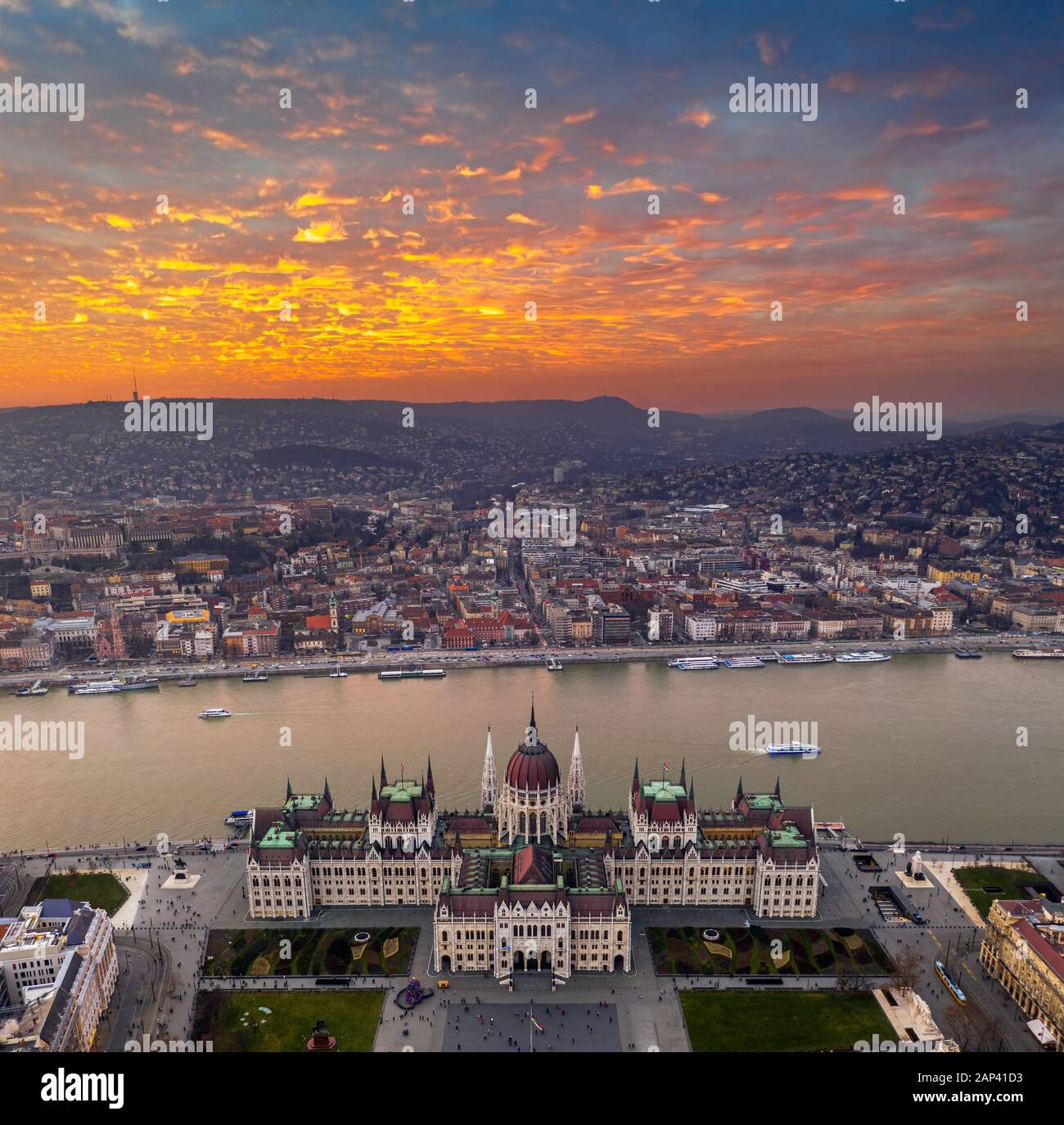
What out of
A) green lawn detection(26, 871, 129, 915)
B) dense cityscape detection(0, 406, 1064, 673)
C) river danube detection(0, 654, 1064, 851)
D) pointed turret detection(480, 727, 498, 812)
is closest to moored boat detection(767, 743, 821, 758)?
river danube detection(0, 654, 1064, 851)

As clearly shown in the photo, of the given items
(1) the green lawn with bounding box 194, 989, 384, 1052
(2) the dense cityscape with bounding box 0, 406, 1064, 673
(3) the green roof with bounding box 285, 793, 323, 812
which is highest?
(2) the dense cityscape with bounding box 0, 406, 1064, 673

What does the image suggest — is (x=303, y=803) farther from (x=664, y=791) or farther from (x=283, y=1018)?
(x=664, y=791)

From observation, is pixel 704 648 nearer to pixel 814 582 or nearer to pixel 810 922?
pixel 814 582

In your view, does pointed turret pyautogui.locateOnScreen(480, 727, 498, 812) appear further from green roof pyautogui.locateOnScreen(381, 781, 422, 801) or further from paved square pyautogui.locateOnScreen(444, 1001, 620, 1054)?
paved square pyautogui.locateOnScreen(444, 1001, 620, 1054)

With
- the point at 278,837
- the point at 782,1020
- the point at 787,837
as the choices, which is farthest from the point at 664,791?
the point at 278,837
